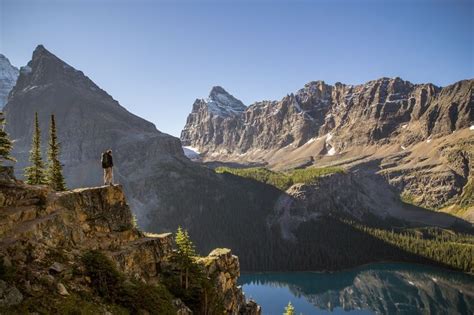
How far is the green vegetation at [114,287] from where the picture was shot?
2681 centimetres

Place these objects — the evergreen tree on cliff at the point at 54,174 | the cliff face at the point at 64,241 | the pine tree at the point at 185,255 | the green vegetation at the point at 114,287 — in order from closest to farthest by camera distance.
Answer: the cliff face at the point at 64,241, the green vegetation at the point at 114,287, the pine tree at the point at 185,255, the evergreen tree on cliff at the point at 54,174

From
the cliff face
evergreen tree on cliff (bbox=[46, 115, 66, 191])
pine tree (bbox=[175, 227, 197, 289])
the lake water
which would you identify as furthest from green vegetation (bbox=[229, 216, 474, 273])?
pine tree (bbox=[175, 227, 197, 289])

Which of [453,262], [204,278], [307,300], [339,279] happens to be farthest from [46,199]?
[453,262]

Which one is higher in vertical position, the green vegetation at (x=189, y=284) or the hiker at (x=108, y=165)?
the hiker at (x=108, y=165)

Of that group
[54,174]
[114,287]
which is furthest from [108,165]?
[54,174]

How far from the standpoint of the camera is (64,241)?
29.2 meters

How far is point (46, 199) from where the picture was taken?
30.4m

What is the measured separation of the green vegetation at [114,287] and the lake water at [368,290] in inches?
4151

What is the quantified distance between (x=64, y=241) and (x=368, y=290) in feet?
462

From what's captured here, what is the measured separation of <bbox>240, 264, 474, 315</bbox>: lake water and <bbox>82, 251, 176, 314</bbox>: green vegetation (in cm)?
10544

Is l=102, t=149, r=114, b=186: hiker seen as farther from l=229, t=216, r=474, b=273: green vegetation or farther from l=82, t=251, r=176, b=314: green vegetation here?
l=229, t=216, r=474, b=273: green vegetation

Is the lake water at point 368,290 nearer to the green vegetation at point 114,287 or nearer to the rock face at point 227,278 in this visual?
the rock face at point 227,278

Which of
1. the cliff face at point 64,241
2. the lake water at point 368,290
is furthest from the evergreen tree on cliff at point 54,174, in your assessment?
the lake water at point 368,290

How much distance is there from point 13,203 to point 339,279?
155006 mm
